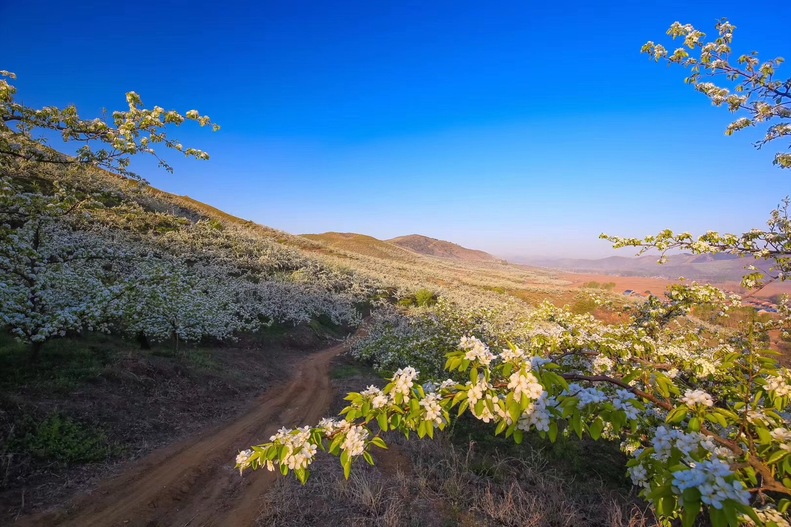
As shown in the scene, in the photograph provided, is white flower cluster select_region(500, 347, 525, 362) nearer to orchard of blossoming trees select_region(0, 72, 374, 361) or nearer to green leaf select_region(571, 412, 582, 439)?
green leaf select_region(571, 412, 582, 439)

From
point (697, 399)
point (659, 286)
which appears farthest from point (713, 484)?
point (659, 286)

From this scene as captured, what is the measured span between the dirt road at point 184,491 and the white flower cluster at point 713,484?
7657mm

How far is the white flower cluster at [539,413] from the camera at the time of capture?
113 inches

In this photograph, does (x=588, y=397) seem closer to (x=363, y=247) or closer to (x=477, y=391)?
(x=477, y=391)

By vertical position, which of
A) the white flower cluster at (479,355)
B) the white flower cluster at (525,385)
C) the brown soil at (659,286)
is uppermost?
the white flower cluster at (479,355)

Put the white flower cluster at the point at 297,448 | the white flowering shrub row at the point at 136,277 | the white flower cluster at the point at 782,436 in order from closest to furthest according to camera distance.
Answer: the white flower cluster at the point at 782,436
the white flower cluster at the point at 297,448
the white flowering shrub row at the point at 136,277

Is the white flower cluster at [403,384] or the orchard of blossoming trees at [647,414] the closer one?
the orchard of blossoming trees at [647,414]

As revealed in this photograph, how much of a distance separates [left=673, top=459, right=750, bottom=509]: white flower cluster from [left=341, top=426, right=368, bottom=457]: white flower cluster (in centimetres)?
228

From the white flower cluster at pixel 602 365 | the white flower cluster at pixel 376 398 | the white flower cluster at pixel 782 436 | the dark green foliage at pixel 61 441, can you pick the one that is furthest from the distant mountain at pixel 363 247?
the white flower cluster at pixel 782 436

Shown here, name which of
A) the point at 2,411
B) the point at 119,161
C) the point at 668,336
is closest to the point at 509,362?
the point at 119,161

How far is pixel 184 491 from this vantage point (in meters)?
8.12

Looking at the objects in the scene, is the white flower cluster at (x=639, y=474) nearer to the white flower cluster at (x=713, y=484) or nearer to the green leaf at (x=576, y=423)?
the green leaf at (x=576, y=423)

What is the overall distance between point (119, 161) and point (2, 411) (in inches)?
261

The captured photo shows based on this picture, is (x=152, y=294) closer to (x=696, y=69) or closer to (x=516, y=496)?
(x=516, y=496)
